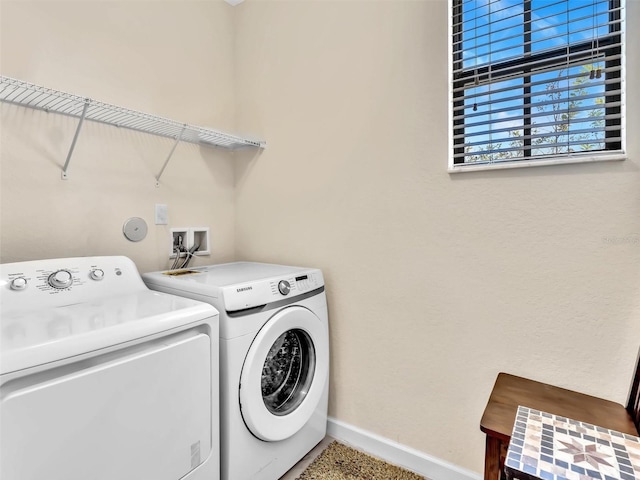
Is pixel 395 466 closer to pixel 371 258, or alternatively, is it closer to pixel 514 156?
pixel 371 258

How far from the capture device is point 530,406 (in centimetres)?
110

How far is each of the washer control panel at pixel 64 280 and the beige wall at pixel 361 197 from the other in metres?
0.21

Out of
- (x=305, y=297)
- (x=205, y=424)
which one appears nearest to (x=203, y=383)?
(x=205, y=424)

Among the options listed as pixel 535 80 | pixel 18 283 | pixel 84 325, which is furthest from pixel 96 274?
pixel 535 80

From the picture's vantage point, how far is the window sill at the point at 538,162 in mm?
1169

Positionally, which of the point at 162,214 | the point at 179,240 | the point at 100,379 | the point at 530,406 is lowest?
the point at 530,406

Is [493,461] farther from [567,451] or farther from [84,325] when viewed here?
[84,325]

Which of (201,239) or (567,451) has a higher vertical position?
(201,239)

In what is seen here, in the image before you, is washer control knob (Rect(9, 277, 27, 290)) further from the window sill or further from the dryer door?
the window sill

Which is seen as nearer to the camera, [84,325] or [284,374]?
[84,325]

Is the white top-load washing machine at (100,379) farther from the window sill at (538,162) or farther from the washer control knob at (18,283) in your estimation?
the window sill at (538,162)

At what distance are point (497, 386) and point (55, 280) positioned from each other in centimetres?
164

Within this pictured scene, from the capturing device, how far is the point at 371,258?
1.70 m

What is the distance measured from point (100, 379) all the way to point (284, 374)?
2.99ft
